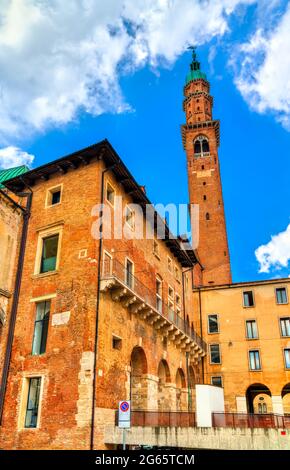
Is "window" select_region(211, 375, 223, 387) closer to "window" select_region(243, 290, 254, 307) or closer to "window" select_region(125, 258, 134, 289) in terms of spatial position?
"window" select_region(243, 290, 254, 307)

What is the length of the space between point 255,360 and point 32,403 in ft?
63.3

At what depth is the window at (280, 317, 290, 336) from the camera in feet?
99.6

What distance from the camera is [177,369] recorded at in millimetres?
26172

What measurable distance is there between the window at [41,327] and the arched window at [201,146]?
3722cm

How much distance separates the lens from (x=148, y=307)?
20906mm

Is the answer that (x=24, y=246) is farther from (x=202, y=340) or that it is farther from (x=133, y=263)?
(x=202, y=340)

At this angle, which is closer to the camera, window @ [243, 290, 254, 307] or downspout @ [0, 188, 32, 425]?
downspout @ [0, 188, 32, 425]

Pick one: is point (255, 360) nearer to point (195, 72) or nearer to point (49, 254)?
point (49, 254)

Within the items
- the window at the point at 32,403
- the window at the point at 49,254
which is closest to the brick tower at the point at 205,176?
the window at the point at 49,254

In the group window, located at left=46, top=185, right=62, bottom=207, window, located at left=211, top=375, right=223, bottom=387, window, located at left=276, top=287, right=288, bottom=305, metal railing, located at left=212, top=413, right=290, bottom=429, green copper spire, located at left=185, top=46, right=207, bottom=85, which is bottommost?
metal railing, located at left=212, top=413, right=290, bottom=429

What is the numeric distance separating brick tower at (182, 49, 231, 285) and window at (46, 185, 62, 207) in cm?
2516

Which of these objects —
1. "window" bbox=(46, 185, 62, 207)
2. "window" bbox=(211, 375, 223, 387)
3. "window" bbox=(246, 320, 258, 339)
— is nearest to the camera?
"window" bbox=(46, 185, 62, 207)

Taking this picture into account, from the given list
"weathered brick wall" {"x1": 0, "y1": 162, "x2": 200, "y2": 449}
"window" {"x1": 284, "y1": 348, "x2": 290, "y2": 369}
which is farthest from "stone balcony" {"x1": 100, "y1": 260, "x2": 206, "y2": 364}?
"window" {"x1": 284, "y1": 348, "x2": 290, "y2": 369}

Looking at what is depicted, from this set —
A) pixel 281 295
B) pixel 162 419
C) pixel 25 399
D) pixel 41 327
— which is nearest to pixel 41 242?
pixel 41 327
